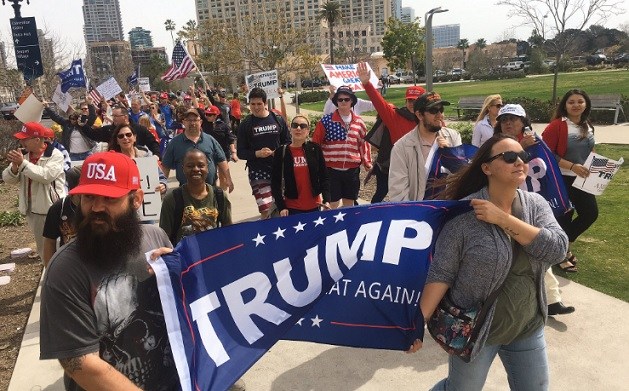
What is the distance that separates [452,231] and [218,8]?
14233 centimetres

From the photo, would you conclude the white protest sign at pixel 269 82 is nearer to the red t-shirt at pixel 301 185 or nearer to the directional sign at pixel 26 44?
the red t-shirt at pixel 301 185

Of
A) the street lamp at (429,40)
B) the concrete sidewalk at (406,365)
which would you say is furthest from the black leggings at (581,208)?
→ the street lamp at (429,40)

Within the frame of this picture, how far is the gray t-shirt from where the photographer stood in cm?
173

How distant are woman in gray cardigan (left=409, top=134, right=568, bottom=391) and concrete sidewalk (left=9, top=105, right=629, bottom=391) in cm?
110

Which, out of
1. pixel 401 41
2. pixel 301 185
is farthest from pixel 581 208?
pixel 401 41

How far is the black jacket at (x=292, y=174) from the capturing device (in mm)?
5195

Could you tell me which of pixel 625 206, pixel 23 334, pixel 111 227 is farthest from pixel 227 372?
pixel 625 206

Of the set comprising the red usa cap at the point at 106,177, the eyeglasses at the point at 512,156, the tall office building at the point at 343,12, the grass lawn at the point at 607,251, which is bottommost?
the grass lawn at the point at 607,251

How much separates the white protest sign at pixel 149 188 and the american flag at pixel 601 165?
4.12m

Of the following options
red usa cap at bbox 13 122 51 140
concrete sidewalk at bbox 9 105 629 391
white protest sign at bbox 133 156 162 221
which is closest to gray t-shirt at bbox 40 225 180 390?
concrete sidewalk at bbox 9 105 629 391

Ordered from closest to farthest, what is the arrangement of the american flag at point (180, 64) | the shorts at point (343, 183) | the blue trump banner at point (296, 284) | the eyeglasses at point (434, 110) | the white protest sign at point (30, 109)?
the blue trump banner at point (296, 284), the eyeglasses at point (434, 110), the shorts at point (343, 183), the white protest sign at point (30, 109), the american flag at point (180, 64)

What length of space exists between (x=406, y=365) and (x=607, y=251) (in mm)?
3396

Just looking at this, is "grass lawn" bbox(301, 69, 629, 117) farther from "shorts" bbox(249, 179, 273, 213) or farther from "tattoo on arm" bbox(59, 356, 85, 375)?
"tattoo on arm" bbox(59, 356, 85, 375)

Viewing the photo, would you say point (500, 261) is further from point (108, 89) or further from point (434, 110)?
point (108, 89)
